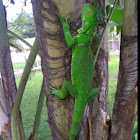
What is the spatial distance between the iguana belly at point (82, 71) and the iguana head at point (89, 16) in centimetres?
19

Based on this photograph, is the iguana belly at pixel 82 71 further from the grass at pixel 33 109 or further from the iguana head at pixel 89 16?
the grass at pixel 33 109

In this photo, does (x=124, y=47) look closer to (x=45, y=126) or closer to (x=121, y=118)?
(x=121, y=118)

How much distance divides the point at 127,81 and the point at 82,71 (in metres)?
0.35

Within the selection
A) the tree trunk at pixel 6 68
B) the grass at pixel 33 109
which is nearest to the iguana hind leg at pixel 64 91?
the tree trunk at pixel 6 68

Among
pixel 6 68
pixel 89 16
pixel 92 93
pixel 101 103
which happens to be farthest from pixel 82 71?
pixel 6 68

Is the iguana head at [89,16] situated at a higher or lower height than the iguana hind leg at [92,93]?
higher

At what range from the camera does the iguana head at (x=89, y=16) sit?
0.93 meters

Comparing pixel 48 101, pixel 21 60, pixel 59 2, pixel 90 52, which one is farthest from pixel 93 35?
pixel 21 60

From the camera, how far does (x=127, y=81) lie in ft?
2.64

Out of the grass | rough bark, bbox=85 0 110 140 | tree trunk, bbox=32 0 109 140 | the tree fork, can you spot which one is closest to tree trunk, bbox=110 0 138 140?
rough bark, bbox=85 0 110 140

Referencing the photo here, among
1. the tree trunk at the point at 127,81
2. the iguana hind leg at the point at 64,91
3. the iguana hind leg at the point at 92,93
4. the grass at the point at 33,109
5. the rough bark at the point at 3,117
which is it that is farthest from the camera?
the grass at the point at 33,109

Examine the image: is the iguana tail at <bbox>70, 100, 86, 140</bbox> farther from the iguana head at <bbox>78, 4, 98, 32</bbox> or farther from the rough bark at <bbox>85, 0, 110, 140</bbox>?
the iguana head at <bbox>78, 4, 98, 32</bbox>

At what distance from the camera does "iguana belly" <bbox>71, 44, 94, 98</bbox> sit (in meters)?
1.03

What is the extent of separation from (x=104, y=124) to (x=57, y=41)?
0.67 meters
